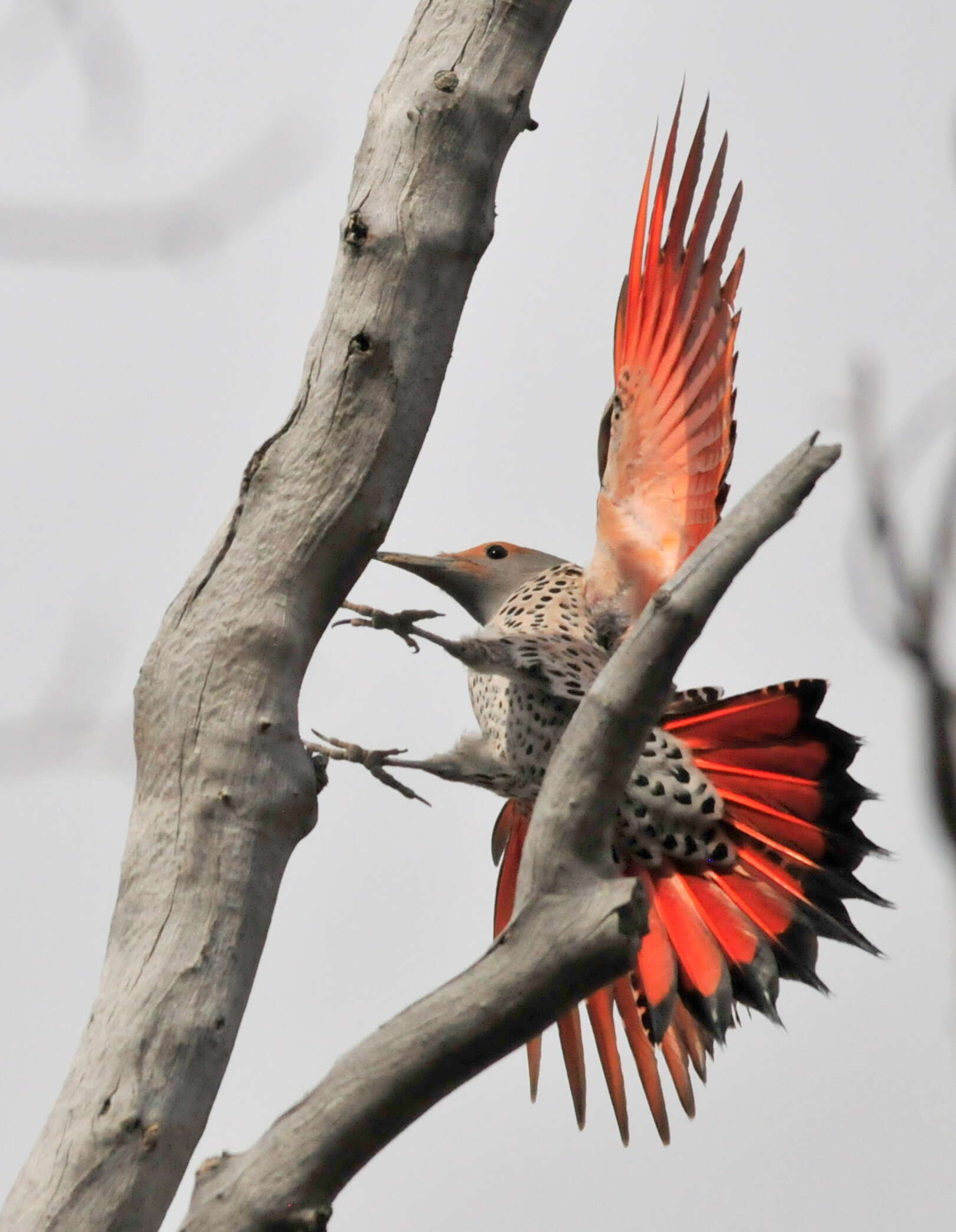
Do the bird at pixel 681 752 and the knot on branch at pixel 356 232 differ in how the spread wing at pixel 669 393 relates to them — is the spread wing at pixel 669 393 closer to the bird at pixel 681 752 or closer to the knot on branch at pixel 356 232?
the bird at pixel 681 752

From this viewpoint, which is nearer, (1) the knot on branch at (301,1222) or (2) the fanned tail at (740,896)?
(1) the knot on branch at (301,1222)

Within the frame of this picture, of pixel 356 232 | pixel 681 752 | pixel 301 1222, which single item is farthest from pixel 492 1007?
pixel 681 752

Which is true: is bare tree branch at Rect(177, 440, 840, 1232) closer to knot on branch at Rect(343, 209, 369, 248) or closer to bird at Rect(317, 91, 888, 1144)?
knot on branch at Rect(343, 209, 369, 248)

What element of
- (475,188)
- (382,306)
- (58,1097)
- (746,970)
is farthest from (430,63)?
(746,970)

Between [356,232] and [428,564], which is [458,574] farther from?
[356,232]

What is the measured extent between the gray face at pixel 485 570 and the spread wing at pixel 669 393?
494 mm

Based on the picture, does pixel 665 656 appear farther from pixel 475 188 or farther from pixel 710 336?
pixel 710 336

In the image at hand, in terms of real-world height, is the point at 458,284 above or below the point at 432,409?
above

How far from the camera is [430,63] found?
2936 millimetres

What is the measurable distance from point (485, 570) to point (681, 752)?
0.92 m

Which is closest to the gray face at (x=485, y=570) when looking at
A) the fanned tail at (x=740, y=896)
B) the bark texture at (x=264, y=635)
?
the fanned tail at (x=740, y=896)

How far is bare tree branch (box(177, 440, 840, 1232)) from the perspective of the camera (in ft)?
6.63

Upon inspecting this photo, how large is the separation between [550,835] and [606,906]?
142 millimetres

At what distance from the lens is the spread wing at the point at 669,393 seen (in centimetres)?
404
